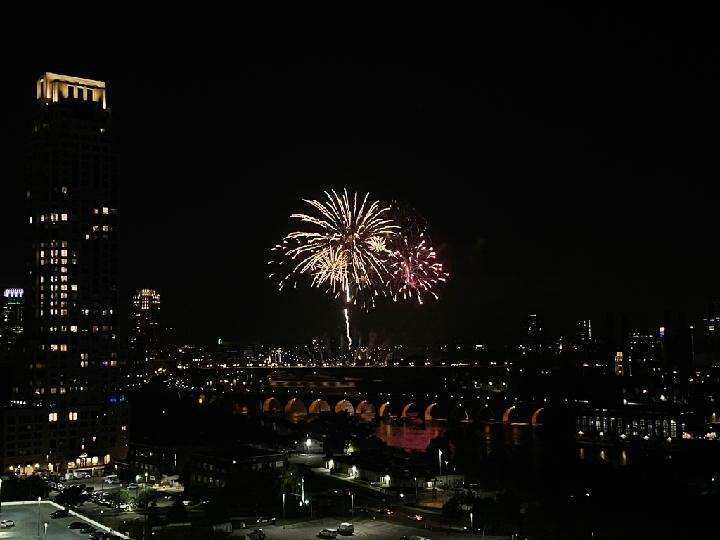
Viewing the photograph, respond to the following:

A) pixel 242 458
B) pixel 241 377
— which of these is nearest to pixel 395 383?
pixel 241 377

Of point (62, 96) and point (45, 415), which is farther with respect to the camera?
point (62, 96)

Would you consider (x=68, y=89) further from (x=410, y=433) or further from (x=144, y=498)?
(x=410, y=433)

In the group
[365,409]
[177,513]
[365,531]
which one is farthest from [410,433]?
[365,531]

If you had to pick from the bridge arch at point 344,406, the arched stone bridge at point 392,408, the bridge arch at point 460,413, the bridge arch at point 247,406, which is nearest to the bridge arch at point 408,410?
the arched stone bridge at point 392,408

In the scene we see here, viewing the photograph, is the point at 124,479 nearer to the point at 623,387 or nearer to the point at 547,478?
the point at 547,478

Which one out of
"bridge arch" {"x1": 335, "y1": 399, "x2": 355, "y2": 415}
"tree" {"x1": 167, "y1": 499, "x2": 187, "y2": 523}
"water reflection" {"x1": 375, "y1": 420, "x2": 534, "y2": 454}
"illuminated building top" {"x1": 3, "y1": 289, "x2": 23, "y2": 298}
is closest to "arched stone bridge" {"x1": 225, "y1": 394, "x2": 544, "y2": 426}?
"bridge arch" {"x1": 335, "y1": 399, "x2": 355, "y2": 415}

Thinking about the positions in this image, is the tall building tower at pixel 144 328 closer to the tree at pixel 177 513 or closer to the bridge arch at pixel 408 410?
the bridge arch at pixel 408 410

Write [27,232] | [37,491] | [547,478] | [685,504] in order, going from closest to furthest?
[685,504]
[37,491]
[547,478]
[27,232]
